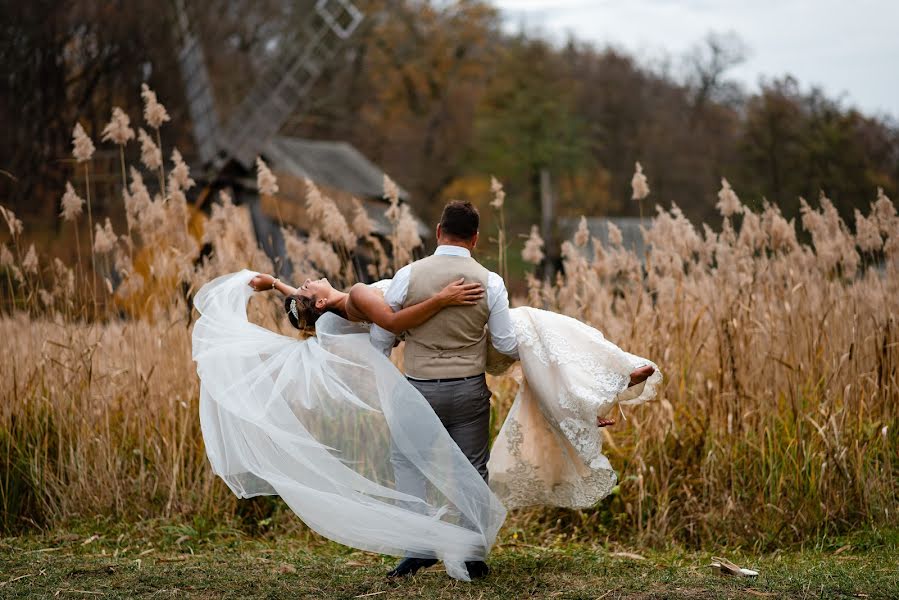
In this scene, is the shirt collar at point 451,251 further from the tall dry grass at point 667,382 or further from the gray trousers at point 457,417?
the tall dry grass at point 667,382

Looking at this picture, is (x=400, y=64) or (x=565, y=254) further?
(x=400, y=64)

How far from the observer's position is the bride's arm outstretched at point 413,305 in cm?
417

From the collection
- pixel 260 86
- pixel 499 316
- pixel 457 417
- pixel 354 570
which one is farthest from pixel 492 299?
pixel 260 86

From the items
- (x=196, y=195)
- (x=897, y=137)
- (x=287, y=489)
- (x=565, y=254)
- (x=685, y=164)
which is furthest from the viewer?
(x=685, y=164)

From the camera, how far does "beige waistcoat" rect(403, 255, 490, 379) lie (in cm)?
425

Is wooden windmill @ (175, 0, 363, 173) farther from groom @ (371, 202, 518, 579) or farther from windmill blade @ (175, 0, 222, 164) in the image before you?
groom @ (371, 202, 518, 579)

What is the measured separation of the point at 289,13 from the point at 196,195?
1031 centimetres

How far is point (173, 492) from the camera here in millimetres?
5707

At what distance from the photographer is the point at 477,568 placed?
4508 mm

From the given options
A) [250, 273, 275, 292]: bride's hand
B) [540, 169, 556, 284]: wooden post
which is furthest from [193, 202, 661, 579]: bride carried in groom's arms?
[540, 169, 556, 284]: wooden post

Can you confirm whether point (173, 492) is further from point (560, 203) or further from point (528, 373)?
point (560, 203)

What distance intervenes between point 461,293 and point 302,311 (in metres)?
0.86

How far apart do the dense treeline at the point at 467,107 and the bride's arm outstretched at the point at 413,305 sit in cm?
1112

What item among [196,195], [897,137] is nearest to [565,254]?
[897,137]
